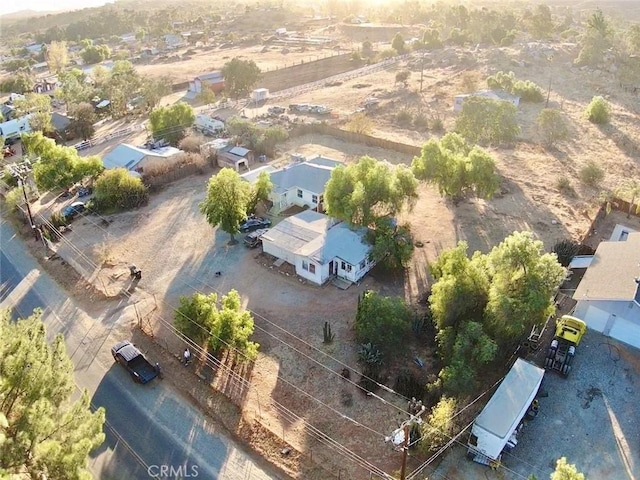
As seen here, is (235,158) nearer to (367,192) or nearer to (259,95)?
(367,192)

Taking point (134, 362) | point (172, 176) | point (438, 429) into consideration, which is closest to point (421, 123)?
point (172, 176)

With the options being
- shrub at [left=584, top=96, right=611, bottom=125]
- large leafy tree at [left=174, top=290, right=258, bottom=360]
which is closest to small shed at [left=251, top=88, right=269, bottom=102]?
shrub at [left=584, top=96, right=611, bottom=125]

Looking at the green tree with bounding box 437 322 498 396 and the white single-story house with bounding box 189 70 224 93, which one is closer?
the green tree with bounding box 437 322 498 396

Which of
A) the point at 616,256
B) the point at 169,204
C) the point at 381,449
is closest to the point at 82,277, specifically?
the point at 169,204

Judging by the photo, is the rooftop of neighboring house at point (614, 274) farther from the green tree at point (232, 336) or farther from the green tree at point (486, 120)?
the green tree at point (486, 120)

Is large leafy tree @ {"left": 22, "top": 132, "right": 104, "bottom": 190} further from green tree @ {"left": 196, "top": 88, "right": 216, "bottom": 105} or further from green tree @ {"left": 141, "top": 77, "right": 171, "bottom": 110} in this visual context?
green tree @ {"left": 196, "top": 88, "right": 216, "bottom": 105}

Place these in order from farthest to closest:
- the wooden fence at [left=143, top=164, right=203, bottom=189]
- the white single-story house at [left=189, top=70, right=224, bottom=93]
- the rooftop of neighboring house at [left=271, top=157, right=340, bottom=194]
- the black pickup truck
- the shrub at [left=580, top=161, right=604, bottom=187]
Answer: the white single-story house at [left=189, top=70, right=224, bottom=93] → the wooden fence at [left=143, top=164, right=203, bottom=189] → the shrub at [left=580, top=161, right=604, bottom=187] → the rooftop of neighboring house at [left=271, top=157, right=340, bottom=194] → the black pickup truck

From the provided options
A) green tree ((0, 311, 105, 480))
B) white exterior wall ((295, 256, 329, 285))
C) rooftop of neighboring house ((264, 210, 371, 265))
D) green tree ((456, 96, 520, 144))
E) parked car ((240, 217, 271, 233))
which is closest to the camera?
green tree ((0, 311, 105, 480))
